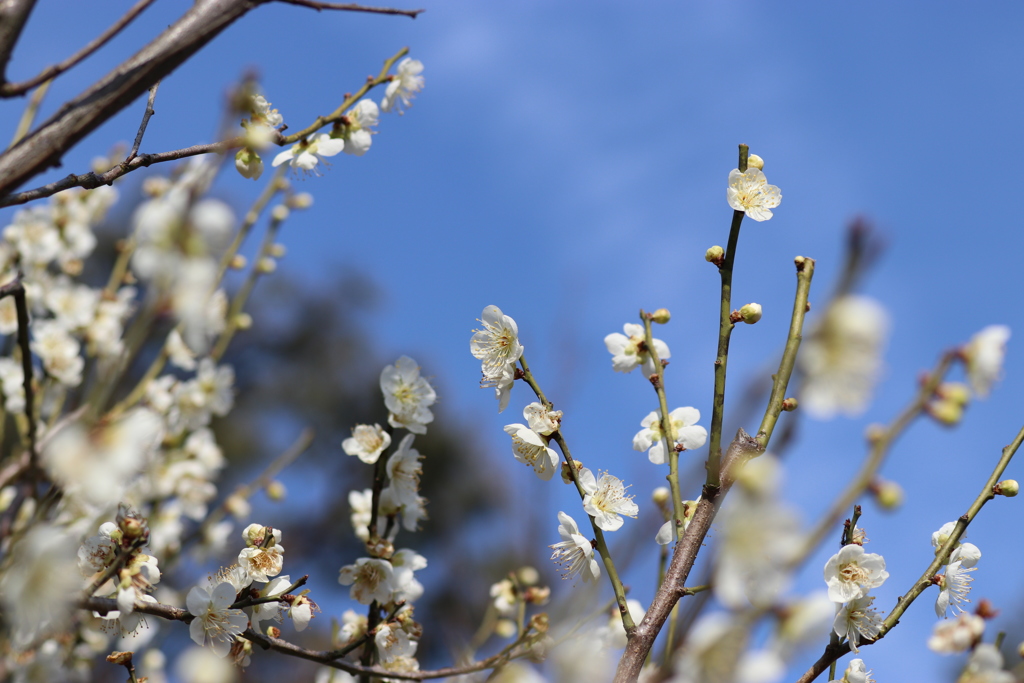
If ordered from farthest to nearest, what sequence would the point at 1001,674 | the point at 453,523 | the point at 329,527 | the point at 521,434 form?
the point at 453,523, the point at 329,527, the point at 521,434, the point at 1001,674

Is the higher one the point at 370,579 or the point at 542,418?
the point at 542,418

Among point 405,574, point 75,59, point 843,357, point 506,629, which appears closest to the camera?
point 843,357

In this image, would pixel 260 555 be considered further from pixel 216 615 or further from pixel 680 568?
pixel 680 568

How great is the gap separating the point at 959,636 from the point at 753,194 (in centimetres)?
70

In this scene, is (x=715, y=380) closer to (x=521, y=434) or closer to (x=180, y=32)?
(x=521, y=434)

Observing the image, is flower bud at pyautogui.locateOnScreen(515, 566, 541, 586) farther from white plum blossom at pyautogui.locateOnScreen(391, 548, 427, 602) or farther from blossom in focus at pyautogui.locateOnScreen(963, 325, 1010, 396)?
blossom in focus at pyautogui.locateOnScreen(963, 325, 1010, 396)

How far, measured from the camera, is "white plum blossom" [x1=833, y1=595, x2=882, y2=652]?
108cm

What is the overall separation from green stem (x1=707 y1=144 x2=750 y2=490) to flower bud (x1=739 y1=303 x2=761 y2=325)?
0.07 meters

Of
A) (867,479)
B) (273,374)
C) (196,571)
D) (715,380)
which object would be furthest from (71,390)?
(273,374)

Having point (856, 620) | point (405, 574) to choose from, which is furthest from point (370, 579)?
point (856, 620)

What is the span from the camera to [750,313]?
3.84 ft

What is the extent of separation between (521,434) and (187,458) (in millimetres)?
1940

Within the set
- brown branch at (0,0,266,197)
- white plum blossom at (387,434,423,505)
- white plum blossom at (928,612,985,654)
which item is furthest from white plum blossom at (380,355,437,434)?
white plum blossom at (928,612,985,654)

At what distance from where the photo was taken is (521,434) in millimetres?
1170
